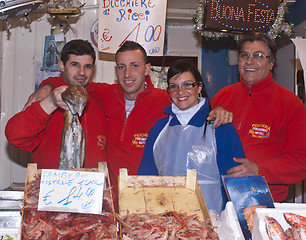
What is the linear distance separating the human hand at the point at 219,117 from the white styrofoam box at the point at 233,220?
32.5 inches

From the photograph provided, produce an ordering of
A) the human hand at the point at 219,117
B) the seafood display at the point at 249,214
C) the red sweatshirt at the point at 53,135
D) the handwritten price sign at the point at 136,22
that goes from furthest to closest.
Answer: the handwritten price sign at the point at 136,22 < the human hand at the point at 219,117 < the red sweatshirt at the point at 53,135 < the seafood display at the point at 249,214

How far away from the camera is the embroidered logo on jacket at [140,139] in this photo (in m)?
2.79

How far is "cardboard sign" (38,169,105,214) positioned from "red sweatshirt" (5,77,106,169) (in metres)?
0.63

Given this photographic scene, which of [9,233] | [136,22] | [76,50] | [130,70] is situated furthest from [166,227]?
→ [136,22]

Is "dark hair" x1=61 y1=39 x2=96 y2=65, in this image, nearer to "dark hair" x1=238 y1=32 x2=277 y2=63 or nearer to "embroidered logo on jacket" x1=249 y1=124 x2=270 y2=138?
"dark hair" x1=238 y1=32 x2=277 y2=63

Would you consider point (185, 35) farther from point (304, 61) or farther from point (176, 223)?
point (176, 223)

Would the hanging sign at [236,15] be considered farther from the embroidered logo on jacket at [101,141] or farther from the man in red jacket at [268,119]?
the embroidered logo on jacket at [101,141]

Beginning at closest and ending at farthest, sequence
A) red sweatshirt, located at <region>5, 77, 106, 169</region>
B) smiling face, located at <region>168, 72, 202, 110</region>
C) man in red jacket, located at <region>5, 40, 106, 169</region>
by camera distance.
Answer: man in red jacket, located at <region>5, 40, 106, 169</region>
red sweatshirt, located at <region>5, 77, 106, 169</region>
smiling face, located at <region>168, 72, 202, 110</region>

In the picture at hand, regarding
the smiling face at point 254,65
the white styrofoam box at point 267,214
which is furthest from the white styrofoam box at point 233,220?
the smiling face at point 254,65

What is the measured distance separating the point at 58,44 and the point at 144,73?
62.7 inches

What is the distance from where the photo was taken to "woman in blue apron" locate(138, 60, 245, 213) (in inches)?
89.0

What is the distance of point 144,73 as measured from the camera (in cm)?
300

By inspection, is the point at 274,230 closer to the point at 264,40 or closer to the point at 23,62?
the point at 264,40

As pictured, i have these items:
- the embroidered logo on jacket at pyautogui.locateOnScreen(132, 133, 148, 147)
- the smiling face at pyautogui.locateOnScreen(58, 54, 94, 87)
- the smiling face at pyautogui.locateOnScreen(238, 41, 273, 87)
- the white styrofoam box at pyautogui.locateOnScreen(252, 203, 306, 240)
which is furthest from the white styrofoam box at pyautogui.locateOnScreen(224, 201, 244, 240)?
the smiling face at pyautogui.locateOnScreen(58, 54, 94, 87)
